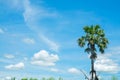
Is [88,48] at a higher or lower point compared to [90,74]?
higher

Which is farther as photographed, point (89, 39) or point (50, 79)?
point (50, 79)

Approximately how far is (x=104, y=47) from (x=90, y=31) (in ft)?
13.9

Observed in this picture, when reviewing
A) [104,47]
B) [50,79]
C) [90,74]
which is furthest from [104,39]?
[50,79]

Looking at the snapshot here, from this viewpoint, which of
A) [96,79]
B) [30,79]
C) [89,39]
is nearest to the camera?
[96,79]

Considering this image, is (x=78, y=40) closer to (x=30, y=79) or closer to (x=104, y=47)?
(x=104, y=47)

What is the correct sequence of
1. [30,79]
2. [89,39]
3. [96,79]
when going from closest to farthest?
[96,79] < [89,39] < [30,79]

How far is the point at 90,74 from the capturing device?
6612cm

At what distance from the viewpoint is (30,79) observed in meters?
157

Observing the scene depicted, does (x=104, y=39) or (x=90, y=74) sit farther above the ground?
(x=104, y=39)

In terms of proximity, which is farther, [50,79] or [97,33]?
[50,79]

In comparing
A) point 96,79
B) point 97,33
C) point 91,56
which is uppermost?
point 97,33

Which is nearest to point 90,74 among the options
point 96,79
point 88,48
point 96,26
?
point 96,79

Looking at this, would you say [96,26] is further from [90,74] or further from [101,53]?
[90,74]

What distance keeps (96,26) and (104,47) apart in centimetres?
487
